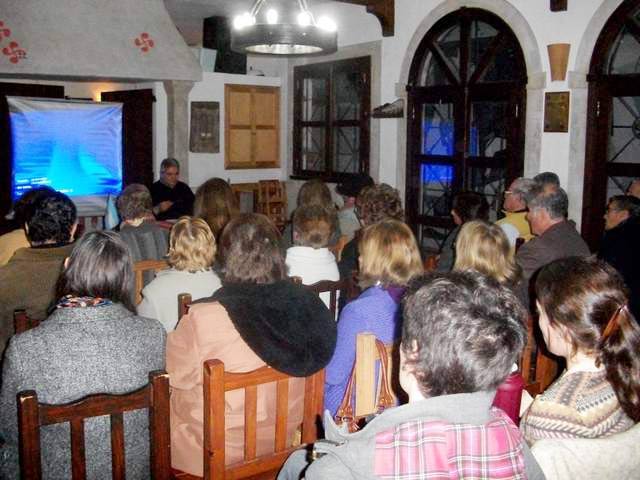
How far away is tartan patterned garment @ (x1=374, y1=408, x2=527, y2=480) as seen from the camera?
112cm

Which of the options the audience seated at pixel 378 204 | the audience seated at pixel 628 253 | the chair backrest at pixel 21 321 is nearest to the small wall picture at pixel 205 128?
the audience seated at pixel 378 204

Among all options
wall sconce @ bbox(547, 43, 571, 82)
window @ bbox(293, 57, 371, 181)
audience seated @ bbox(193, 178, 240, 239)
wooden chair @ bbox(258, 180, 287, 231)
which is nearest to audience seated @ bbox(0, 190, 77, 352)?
audience seated @ bbox(193, 178, 240, 239)

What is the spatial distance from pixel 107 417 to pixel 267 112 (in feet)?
20.7

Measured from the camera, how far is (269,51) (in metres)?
3.85

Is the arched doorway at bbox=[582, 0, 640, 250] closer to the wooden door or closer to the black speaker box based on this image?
the black speaker box

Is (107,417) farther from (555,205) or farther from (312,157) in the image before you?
(312,157)

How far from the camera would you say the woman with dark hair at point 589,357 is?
155 centimetres

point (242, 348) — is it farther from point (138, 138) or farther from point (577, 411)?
point (138, 138)

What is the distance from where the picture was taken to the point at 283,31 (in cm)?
315

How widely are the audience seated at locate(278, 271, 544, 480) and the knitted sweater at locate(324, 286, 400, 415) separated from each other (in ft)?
3.49

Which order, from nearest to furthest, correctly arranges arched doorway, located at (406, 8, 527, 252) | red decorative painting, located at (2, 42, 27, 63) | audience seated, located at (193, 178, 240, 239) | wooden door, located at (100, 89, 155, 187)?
audience seated, located at (193, 178, 240, 239), arched doorway, located at (406, 8, 527, 252), red decorative painting, located at (2, 42, 27, 63), wooden door, located at (100, 89, 155, 187)

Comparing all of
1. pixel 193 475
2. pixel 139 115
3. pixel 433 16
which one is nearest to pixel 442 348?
pixel 193 475

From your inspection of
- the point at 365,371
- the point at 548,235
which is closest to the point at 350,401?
the point at 365,371

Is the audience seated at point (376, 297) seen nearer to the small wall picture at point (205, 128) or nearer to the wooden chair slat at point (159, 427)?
the wooden chair slat at point (159, 427)
